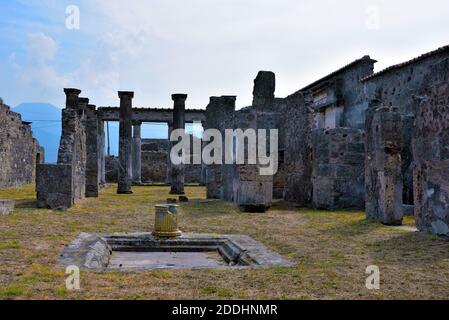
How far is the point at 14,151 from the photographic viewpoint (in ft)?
71.6

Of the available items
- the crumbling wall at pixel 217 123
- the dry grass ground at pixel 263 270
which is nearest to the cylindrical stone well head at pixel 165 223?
the dry grass ground at pixel 263 270

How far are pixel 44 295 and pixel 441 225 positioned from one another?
6198mm

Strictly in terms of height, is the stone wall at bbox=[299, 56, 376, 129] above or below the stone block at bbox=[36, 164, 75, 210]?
above

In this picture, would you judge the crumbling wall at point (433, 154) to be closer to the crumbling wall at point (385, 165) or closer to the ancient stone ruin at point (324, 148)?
the ancient stone ruin at point (324, 148)

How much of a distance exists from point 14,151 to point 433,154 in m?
17.9

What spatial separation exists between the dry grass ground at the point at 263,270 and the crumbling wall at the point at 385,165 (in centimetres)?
41

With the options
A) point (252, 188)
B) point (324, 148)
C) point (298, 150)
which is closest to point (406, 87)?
point (298, 150)

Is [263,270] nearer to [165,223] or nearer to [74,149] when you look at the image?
[165,223]

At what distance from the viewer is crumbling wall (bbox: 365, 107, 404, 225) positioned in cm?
1012

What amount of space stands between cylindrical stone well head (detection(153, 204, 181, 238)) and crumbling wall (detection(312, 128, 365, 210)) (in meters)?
6.71

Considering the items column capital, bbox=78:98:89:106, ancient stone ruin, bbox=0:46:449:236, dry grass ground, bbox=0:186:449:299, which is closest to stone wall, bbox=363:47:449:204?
ancient stone ruin, bbox=0:46:449:236

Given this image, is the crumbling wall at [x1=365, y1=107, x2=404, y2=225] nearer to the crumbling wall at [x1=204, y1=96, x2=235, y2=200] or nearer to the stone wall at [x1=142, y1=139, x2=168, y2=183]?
the crumbling wall at [x1=204, y1=96, x2=235, y2=200]
